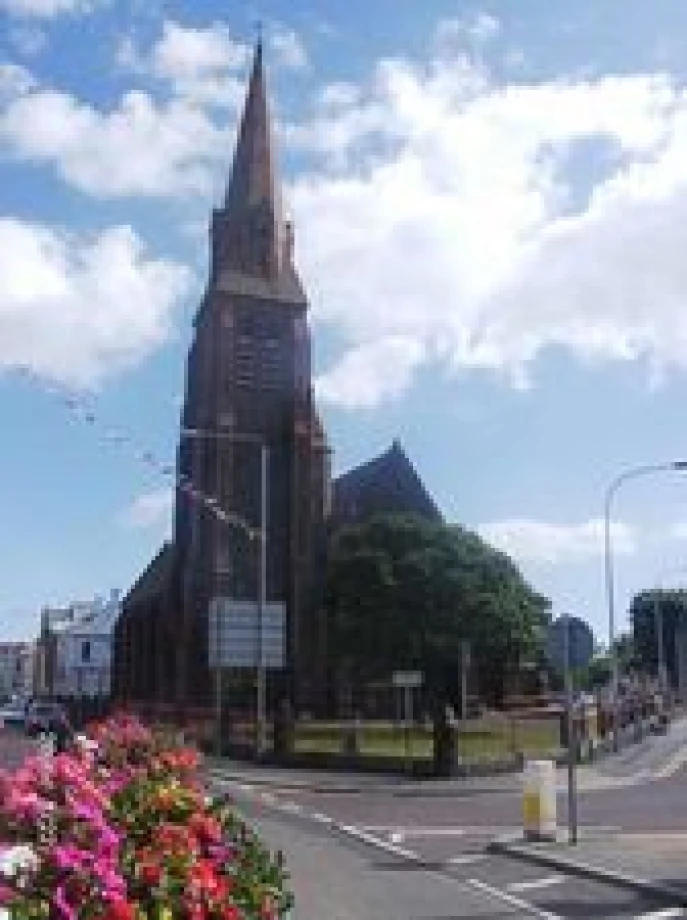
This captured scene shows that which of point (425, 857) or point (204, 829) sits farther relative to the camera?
point (425, 857)

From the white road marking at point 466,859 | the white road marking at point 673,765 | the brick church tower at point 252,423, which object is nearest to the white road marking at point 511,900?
the white road marking at point 466,859

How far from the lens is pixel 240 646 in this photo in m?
54.9

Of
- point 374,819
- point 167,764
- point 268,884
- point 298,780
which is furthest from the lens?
point 298,780

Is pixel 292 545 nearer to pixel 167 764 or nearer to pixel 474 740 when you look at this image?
pixel 474 740

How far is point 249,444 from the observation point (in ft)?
316

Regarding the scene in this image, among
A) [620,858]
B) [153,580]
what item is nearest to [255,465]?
[153,580]

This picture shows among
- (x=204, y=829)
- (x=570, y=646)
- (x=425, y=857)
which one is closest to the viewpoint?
(x=204, y=829)

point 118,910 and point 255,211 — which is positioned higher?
point 255,211

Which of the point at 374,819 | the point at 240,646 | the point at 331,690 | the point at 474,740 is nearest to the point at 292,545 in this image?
the point at 331,690

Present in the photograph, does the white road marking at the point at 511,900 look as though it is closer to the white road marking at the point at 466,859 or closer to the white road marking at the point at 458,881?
the white road marking at the point at 458,881

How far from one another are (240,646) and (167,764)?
4723 cm

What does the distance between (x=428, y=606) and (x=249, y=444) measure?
1806cm

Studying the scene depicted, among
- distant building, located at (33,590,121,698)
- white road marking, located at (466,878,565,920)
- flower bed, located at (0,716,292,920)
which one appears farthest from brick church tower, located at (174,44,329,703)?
flower bed, located at (0,716,292,920)

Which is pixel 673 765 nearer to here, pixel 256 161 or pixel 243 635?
pixel 243 635
